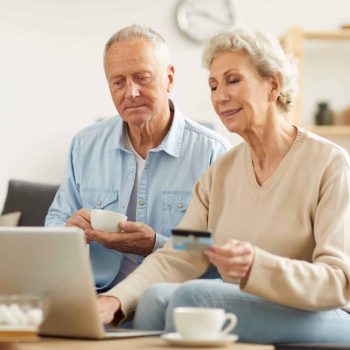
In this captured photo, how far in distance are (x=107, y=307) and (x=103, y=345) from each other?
1.28 feet

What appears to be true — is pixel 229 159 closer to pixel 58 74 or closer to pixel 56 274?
pixel 56 274

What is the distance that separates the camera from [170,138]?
2861 millimetres

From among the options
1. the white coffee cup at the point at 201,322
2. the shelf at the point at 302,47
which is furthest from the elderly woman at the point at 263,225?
the shelf at the point at 302,47

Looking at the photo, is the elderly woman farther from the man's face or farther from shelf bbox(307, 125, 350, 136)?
shelf bbox(307, 125, 350, 136)

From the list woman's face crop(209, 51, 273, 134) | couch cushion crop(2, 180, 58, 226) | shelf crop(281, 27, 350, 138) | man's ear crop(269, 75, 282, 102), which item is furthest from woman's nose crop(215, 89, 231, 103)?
shelf crop(281, 27, 350, 138)

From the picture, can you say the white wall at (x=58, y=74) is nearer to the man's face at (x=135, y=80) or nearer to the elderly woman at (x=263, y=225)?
the man's face at (x=135, y=80)

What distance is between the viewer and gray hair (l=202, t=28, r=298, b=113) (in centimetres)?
230

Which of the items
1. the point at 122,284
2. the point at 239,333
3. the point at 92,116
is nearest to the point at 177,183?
the point at 122,284

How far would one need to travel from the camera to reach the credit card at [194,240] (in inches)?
68.6

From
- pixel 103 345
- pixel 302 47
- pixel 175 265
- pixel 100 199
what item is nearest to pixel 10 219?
pixel 100 199

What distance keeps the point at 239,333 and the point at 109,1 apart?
387cm

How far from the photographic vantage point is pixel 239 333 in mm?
1965

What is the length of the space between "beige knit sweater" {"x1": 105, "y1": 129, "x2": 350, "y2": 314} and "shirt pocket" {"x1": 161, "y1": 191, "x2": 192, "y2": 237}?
34cm

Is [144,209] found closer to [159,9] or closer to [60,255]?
[60,255]
